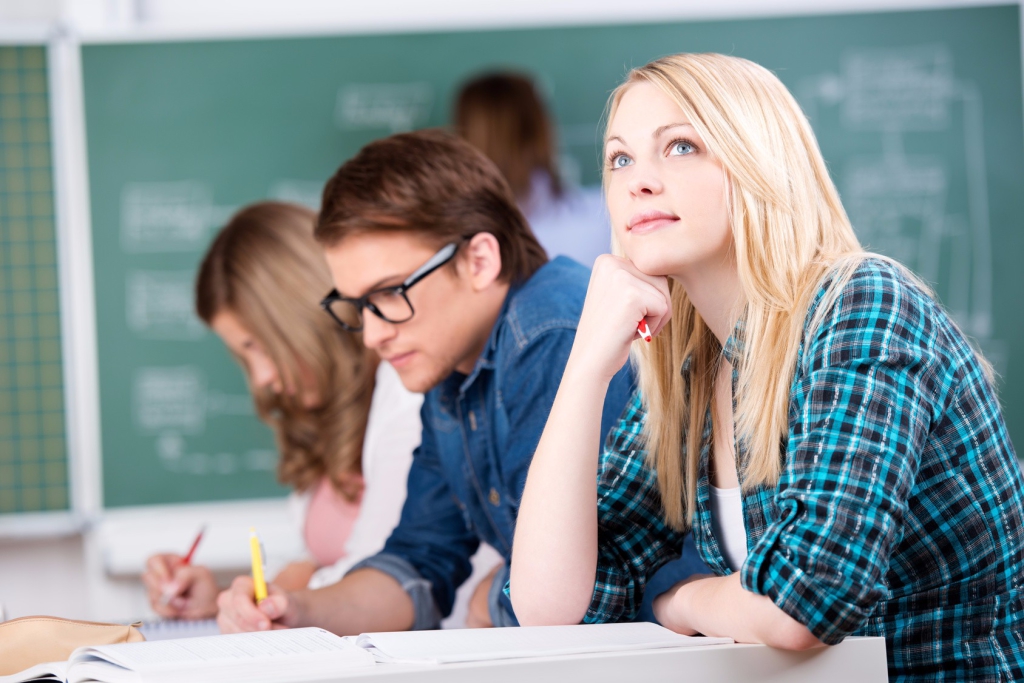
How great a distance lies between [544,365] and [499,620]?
17.1 inches

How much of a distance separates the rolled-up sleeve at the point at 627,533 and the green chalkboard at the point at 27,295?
2313 millimetres

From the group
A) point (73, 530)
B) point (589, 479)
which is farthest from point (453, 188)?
point (73, 530)

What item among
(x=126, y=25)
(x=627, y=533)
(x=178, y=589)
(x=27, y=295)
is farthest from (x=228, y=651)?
(x=126, y=25)

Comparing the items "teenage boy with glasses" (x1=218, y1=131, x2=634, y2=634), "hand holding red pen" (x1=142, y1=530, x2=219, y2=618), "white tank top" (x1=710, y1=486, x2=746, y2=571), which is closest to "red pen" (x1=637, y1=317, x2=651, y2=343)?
"white tank top" (x1=710, y1=486, x2=746, y2=571)

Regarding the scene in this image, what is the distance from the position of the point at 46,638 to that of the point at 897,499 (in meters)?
0.91

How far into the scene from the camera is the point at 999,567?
1029mm

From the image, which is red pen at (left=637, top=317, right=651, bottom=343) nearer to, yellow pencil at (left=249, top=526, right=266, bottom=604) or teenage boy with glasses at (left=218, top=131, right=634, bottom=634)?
teenage boy with glasses at (left=218, top=131, right=634, bottom=634)

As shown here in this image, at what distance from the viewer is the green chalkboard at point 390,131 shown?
3.01m

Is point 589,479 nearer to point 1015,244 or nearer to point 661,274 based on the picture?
point 661,274

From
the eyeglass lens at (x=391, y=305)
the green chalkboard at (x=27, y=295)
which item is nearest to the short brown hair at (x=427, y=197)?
the eyeglass lens at (x=391, y=305)

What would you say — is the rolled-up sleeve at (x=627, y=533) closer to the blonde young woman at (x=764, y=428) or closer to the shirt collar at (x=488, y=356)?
the blonde young woman at (x=764, y=428)

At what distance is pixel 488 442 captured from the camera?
5.45ft

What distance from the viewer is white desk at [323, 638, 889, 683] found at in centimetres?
79

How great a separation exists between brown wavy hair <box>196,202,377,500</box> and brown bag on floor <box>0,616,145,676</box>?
120 centimetres
